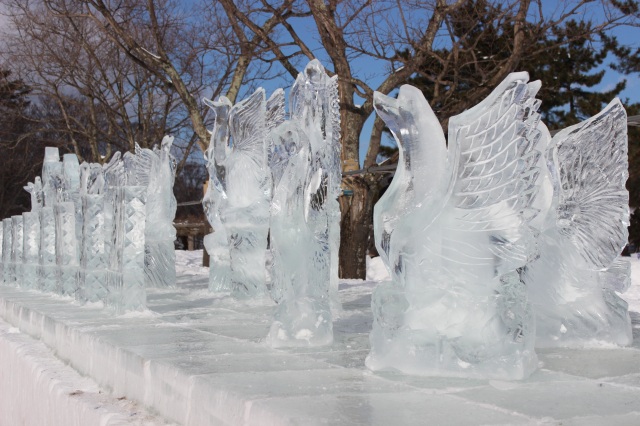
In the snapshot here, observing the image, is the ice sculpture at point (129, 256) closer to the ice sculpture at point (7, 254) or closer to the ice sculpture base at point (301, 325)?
the ice sculpture base at point (301, 325)

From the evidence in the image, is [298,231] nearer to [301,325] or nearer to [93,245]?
[301,325]

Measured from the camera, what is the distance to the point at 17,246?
7.61 m

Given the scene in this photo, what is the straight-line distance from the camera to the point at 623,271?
3754 millimetres

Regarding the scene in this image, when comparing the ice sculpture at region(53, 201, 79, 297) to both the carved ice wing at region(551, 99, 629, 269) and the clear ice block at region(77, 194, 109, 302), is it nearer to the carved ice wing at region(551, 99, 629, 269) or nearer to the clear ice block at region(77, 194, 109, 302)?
the clear ice block at region(77, 194, 109, 302)

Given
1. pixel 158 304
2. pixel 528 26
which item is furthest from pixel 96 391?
pixel 528 26

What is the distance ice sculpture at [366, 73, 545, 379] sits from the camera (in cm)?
257

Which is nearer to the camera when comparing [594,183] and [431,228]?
[431,228]

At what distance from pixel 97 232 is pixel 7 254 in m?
3.59

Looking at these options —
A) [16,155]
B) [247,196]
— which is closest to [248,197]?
[247,196]

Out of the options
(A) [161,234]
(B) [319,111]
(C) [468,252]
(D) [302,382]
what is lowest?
(D) [302,382]

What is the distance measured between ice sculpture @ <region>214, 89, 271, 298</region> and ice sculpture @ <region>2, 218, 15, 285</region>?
3088 millimetres

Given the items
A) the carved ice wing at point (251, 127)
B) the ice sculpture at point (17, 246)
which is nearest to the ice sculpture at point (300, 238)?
the carved ice wing at point (251, 127)

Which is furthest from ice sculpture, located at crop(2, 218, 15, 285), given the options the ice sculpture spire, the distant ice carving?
the distant ice carving

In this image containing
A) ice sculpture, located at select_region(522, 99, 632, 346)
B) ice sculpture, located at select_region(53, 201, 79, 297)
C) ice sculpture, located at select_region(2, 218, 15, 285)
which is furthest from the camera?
ice sculpture, located at select_region(2, 218, 15, 285)
